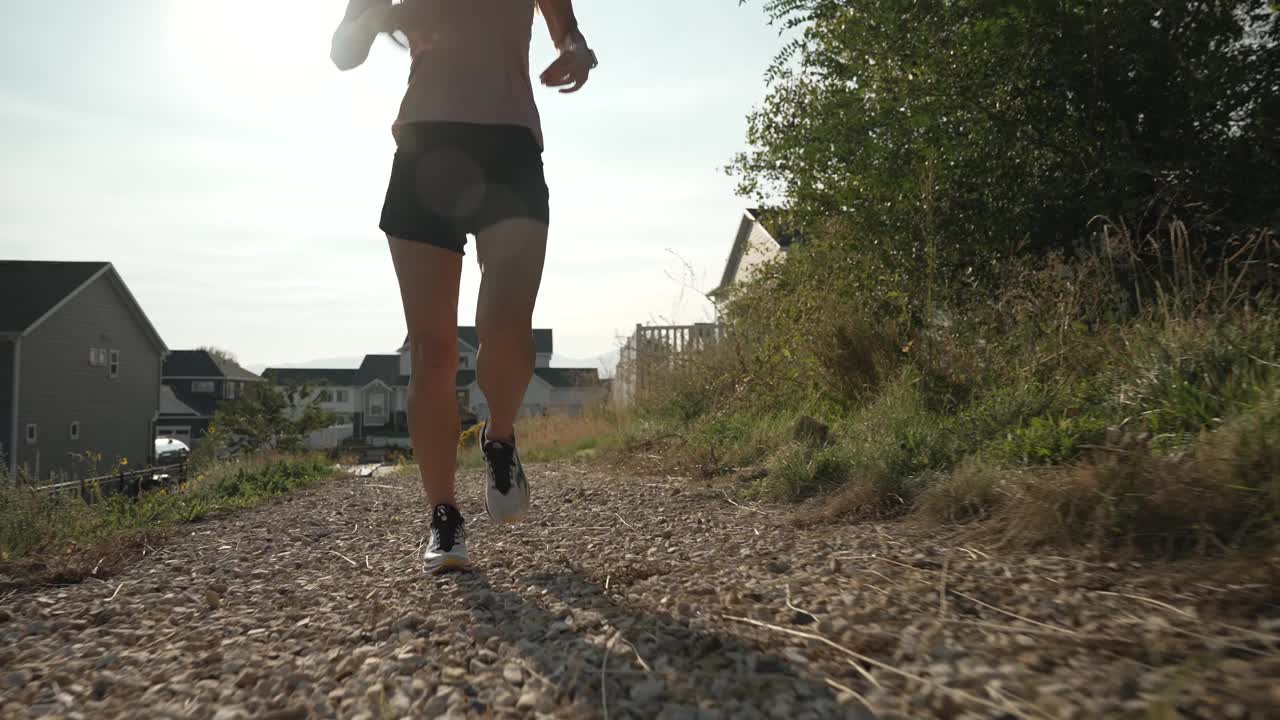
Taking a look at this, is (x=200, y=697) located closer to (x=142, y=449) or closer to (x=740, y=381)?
(x=740, y=381)

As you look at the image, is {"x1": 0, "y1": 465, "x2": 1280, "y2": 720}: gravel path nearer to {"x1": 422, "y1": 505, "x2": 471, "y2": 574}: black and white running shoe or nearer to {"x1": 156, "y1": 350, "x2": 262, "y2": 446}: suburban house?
{"x1": 422, "y1": 505, "x2": 471, "y2": 574}: black and white running shoe

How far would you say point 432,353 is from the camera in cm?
217

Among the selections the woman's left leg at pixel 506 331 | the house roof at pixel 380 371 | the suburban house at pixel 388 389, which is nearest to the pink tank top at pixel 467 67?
the woman's left leg at pixel 506 331

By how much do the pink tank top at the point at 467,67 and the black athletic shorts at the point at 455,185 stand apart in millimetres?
45

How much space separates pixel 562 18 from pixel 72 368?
89.5 feet

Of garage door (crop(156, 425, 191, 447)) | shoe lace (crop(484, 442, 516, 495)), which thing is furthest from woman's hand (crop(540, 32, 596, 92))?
garage door (crop(156, 425, 191, 447))

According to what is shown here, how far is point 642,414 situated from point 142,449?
2691 cm

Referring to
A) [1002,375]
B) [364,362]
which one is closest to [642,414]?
[1002,375]

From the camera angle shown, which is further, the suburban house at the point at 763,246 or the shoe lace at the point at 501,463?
the suburban house at the point at 763,246

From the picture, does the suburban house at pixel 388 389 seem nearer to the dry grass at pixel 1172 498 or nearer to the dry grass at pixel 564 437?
the dry grass at pixel 564 437

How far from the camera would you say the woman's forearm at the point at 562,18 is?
8.06 feet

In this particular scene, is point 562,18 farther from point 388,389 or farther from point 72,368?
point 388,389

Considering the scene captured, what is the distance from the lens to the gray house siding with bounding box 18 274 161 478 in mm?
22094

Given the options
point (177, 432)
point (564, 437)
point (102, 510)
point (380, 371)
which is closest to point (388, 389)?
point (380, 371)
